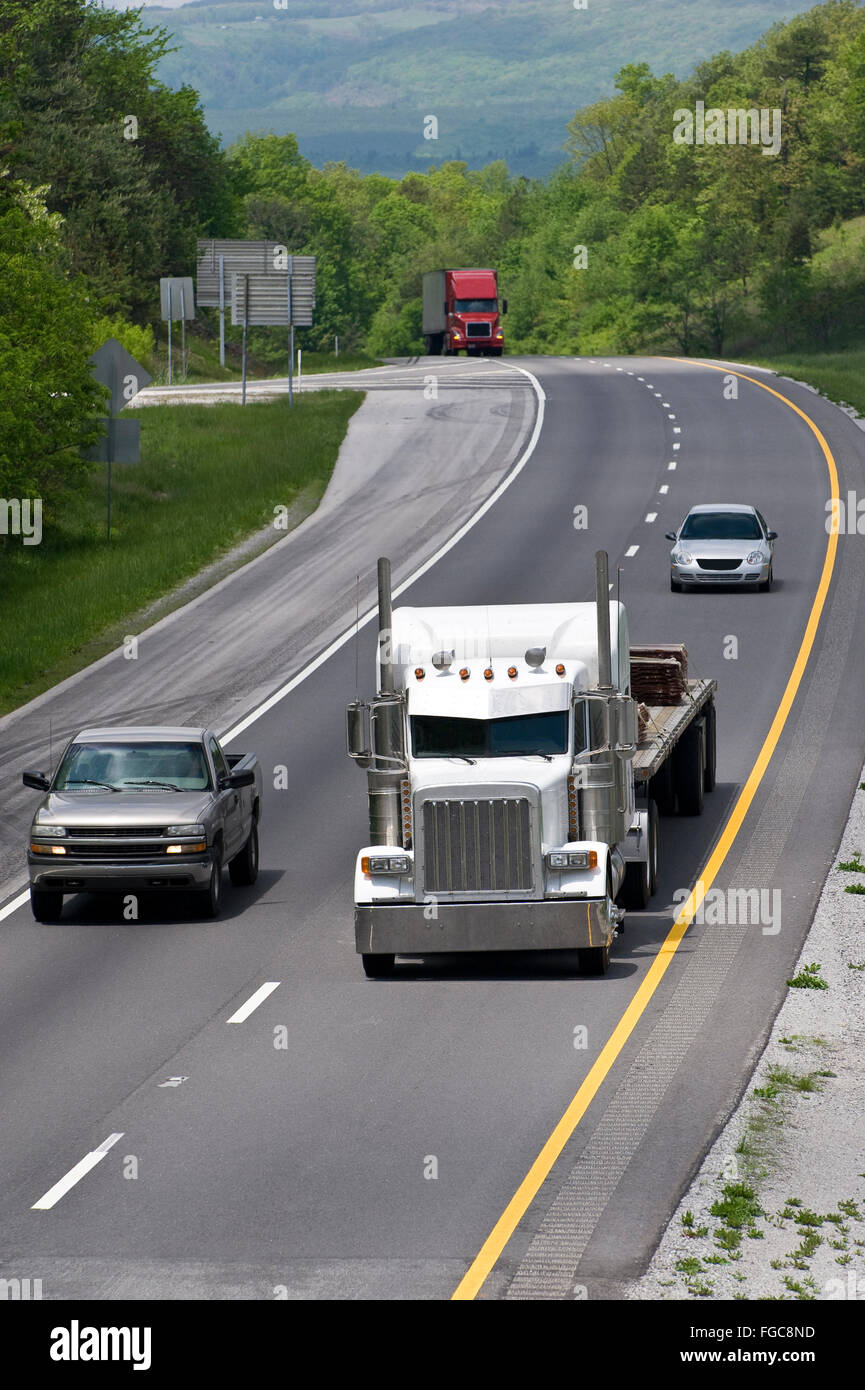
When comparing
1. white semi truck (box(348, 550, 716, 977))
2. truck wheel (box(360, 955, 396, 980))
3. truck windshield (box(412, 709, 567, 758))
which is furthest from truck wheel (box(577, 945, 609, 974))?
truck windshield (box(412, 709, 567, 758))

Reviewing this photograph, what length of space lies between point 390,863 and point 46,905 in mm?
4772

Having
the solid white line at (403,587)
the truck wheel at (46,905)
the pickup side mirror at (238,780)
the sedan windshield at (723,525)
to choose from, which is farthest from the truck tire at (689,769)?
the sedan windshield at (723,525)

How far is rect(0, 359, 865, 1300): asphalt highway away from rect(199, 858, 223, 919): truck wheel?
0.76 ft

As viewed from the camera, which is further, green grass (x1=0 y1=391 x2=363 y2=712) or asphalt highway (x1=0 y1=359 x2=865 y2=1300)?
green grass (x1=0 y1=391 x2=363 y2=712)

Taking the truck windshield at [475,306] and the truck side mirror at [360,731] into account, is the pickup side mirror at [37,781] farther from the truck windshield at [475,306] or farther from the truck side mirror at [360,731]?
the truck windshield at [475,306]

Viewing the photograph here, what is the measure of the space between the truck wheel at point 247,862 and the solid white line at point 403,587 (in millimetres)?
3137

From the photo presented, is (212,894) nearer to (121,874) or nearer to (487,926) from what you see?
(121,874)

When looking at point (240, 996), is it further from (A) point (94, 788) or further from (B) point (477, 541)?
(B) point (477, 541)

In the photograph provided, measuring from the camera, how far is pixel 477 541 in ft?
150

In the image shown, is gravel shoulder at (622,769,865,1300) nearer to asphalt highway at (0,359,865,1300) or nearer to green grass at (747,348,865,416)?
asphalt highway at (0,359,865,1300)

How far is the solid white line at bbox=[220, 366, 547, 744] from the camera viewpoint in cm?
3159

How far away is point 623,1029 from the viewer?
1625cm

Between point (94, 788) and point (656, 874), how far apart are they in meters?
6.21

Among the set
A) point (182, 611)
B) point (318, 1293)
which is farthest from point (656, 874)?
point (182, 611)
